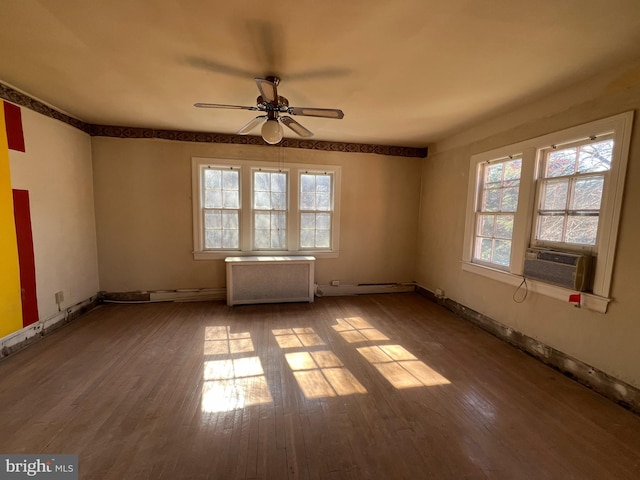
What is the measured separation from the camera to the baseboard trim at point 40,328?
8.88 feet

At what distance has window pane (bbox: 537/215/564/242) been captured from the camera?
2709mm

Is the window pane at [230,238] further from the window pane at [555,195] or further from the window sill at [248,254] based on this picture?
the window pane at [555,195]

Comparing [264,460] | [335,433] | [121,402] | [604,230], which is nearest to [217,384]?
[121,402]

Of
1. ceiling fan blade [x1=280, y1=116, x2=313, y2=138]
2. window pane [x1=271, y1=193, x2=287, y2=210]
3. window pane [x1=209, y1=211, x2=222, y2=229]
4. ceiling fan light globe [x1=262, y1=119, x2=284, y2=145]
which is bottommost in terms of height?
window pane [x1=209, y1=211, x2=222, y2=229]

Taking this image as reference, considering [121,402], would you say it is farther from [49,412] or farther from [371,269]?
[371,269]

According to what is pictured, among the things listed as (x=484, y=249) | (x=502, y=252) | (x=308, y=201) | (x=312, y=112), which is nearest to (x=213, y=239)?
(x=308, y=201)

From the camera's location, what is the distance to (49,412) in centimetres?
196

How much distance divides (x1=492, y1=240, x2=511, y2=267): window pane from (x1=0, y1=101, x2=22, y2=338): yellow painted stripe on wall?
208 inches

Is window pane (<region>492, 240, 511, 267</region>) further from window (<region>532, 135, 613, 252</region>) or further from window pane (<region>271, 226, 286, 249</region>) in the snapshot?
window pane (<region>271, 226, 286, 249</region>)

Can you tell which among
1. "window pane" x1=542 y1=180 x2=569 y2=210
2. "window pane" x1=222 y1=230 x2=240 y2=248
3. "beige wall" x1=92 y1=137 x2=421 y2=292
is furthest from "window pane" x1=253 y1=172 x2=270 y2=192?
"window pane" x1=542 y1=180 x2=569 y2=210

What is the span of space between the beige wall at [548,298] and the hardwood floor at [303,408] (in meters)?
0.35

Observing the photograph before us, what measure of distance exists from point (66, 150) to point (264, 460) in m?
4.21

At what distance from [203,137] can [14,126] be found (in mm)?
1996

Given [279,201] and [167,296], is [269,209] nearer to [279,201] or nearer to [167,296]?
[279,201]
